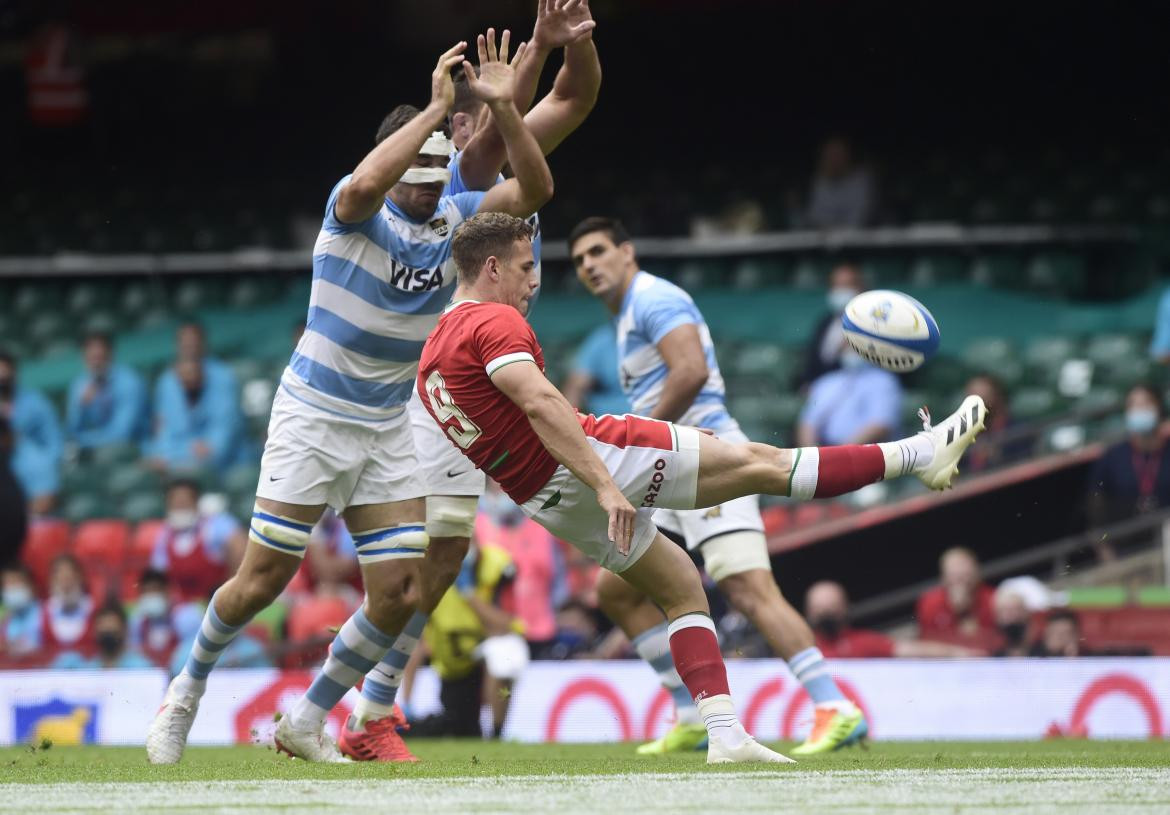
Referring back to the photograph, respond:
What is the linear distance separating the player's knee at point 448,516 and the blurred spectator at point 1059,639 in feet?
14.1

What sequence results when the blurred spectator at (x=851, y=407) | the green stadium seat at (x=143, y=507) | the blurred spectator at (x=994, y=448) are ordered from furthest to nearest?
the green stadium seat at (x=143, y=507) < the blurred spectator at (x=994, y=448) < the blurred spectator at (x=851, y=407)

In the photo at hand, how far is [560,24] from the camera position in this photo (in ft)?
21.9

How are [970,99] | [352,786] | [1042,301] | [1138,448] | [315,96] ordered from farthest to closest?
[315,96] → [970,99] → [1042,301] → [1138,448] → [352,786]

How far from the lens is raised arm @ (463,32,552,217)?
Answer: 6266 mm

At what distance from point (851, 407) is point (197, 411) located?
542 cm

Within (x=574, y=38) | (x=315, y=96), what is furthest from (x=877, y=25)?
(x=574, y=38)

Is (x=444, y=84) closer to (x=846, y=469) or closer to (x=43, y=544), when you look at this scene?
(x=846, y=469)

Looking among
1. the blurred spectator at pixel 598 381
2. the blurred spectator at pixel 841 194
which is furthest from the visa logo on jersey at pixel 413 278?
the blurred spectator at pixel 841 194

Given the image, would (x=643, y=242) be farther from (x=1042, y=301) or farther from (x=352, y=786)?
(x=352, y=786)

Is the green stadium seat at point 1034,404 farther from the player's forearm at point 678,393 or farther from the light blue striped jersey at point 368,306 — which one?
the light blue striped jersey at point 368,306

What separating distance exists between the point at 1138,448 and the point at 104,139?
13.2 m

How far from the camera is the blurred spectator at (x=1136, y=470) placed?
444 inches

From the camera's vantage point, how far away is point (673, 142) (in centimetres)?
1859

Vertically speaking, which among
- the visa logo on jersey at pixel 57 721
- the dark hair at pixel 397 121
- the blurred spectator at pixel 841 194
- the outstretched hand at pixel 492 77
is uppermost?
the blurred spectator at pixel 841 194
